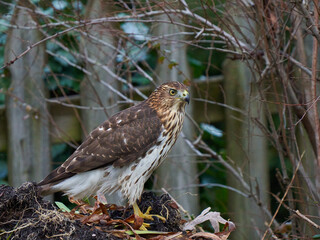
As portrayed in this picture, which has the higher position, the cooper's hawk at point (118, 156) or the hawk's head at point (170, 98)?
the hawk's head at point (170, 98)

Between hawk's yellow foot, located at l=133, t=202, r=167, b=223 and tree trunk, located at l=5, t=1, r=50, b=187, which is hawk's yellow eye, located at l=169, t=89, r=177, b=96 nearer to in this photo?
hawk's yellow foot, located at l=133, t=202, r=167, b=223

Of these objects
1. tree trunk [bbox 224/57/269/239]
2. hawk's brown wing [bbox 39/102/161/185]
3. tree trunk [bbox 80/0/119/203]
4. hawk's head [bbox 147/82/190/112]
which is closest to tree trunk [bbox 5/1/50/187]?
tree trunk [bbox 80/0/119/203]

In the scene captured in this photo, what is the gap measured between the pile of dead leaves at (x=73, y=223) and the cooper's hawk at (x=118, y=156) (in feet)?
1.62

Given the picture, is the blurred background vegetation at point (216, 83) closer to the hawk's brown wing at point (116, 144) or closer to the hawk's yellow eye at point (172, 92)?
the hawk's yellow eye at point (172, 92)

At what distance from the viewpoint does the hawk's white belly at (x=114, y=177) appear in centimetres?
321

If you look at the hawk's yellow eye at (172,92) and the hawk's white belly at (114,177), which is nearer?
the hawk's white belly at (114,177)

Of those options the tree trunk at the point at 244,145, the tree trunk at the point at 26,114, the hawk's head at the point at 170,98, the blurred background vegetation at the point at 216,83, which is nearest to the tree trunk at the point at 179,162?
the blurred background vegetation at the point at 216,83

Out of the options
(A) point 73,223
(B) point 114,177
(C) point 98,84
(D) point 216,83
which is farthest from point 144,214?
(D) point 216,83

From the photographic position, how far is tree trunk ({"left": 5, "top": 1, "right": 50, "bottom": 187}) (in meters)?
4.06

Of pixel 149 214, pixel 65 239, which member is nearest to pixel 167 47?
pixel 149 214

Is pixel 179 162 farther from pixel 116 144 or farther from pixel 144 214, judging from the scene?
pixel 144 214

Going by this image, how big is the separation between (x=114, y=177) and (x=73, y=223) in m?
0.87

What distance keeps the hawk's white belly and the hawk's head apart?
0.78ft

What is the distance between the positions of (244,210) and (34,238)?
2.09 m
